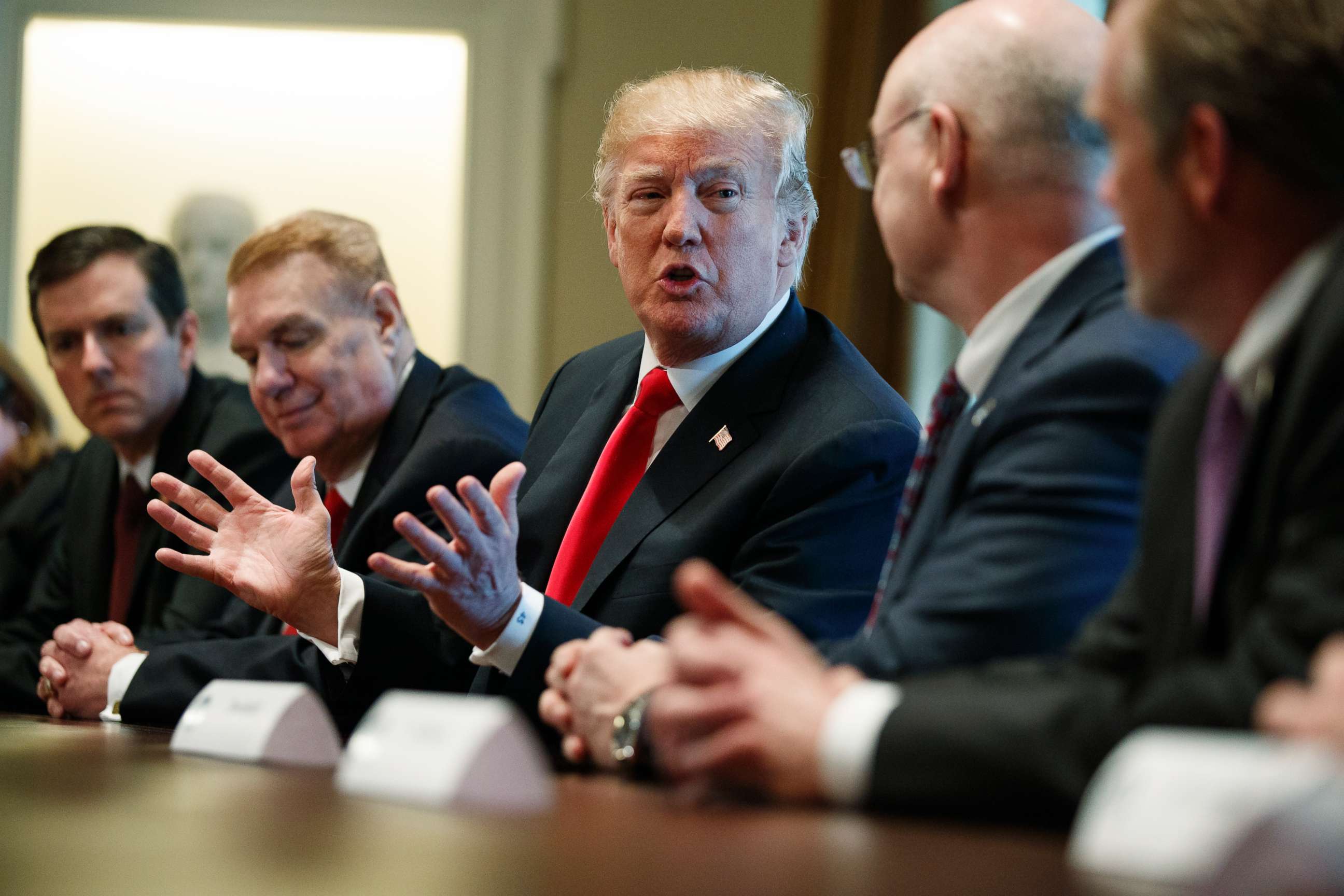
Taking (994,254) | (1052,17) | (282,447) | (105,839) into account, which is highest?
Result: (1052,17)

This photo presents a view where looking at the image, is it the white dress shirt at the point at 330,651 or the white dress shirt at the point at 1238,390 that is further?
the white dress shirt at the point at 330,651

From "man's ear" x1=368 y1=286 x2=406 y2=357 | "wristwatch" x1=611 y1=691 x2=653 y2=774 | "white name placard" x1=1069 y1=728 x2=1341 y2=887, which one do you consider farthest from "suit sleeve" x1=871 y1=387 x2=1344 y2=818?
"man's ear" x1=368 y1=286 x2=406 y2=357

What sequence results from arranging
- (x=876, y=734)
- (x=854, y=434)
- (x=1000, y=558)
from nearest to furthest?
(x=876, y=734) < (x=1000, y=558) < (x=854, y=434)

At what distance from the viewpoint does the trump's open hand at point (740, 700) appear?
1253 millimetres

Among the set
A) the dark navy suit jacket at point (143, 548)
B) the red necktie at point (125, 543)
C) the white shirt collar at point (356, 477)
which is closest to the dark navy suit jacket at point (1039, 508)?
the white shirt collar at point (356, 477)

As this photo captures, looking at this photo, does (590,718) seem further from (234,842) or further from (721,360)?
(721,360)

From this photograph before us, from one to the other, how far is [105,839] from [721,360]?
1.71m

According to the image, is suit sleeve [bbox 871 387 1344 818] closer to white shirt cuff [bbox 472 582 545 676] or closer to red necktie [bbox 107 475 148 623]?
white shirt cuff [bbox 472 582 545 676]

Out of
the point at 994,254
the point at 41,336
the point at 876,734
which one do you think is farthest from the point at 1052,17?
the point at 41,336

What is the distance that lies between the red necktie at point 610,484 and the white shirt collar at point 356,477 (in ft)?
2.61

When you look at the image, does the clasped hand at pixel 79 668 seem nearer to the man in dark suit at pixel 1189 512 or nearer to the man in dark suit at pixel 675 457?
the man in dark suit at pixel 675 457

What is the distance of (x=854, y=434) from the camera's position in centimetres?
233

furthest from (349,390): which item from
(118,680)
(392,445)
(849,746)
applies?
(849,746)

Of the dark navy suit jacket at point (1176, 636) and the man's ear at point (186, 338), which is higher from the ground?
the dark navy suit jacket at point (1176, 636)
